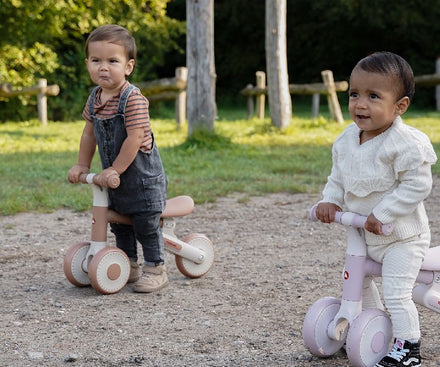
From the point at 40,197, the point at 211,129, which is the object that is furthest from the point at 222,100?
the point at 40,197

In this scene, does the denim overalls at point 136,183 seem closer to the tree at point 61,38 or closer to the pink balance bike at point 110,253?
the pink balance bike at point 110,253

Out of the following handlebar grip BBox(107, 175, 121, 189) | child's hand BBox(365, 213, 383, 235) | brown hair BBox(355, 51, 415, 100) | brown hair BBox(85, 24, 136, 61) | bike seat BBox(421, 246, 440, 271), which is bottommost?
bike seat BBox(421, 246, 440, 271)

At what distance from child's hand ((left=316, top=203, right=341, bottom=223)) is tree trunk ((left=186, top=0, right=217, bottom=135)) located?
744cm

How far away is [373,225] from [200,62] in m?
7.90

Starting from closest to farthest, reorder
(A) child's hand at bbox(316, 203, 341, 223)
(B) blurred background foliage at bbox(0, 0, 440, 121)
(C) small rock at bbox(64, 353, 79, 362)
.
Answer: (A) child's hand at bbox(316, 203, 341, 223) < (C) small rock at bbox(64, 353, 79, 362) < (B) blurred background foliage at bbox(0, 0, 440, 121)

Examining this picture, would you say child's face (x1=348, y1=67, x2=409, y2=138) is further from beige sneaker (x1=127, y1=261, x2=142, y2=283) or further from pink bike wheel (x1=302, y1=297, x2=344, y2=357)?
beige sneaker (x1=127, y1=261, x2=142, y2=283)

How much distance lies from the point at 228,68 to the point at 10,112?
1031 centimetres

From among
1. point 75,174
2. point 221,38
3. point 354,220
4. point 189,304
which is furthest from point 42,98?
point 354,220

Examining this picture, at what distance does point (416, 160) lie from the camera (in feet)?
9.16

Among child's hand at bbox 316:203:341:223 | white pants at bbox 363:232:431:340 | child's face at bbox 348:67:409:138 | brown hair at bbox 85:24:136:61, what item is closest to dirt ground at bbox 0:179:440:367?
white pants at bbox 363:232:431:340

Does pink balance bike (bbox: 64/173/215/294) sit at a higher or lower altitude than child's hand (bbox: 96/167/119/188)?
lower

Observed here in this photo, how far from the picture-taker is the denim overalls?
404 cm

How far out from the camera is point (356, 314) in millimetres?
2990

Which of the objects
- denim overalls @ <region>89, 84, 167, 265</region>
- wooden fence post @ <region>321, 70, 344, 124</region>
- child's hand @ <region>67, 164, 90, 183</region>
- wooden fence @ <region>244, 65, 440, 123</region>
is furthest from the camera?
wooden fence @ <region>244, 65, 440, 123</region>
